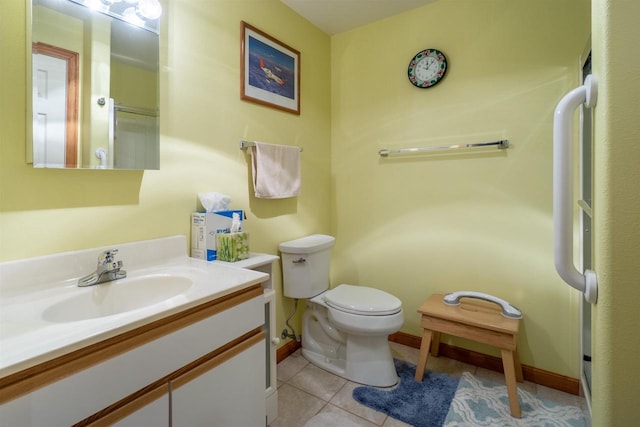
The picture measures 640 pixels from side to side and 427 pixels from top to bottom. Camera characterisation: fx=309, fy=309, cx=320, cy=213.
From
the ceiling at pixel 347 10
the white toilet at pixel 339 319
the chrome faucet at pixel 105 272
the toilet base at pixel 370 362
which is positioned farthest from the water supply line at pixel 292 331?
the ceiling at pixel 347 10

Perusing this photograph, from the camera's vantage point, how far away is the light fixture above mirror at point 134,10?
46.1 inches

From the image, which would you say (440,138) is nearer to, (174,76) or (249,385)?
(174,76)

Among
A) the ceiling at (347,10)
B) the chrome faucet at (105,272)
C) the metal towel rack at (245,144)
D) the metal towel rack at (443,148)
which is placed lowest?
the chrome faucet at (105,272)

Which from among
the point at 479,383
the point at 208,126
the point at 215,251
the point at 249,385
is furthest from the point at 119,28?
the point at 479,383

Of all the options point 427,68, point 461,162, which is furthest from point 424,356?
point 427,68

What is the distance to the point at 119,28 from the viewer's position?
1.21 metres

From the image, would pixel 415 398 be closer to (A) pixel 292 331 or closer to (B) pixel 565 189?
(A) pixel 292 331

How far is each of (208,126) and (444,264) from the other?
1.65 metres

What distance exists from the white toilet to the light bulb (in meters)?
1.30

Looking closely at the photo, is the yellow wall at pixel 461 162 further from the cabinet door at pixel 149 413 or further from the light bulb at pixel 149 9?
the cabinet door at pixel 149 413

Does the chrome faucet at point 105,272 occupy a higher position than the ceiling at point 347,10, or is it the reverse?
the ceiling at point 347,10

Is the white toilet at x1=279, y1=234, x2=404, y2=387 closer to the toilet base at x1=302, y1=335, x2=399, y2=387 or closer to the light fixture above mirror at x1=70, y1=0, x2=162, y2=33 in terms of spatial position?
the toilet base at x1=302, y1=335, x2=399, y2=387

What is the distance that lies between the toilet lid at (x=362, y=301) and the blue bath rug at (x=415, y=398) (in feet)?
1.40

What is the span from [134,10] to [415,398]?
2.22 m
